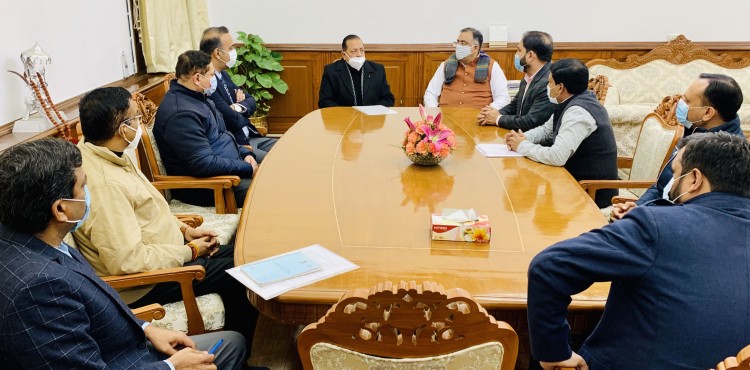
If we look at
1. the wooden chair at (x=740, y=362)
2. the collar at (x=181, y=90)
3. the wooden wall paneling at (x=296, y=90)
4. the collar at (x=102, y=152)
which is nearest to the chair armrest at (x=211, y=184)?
the collar at (x=181, y=90)

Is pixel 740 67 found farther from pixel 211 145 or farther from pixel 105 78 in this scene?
pixel 105 78

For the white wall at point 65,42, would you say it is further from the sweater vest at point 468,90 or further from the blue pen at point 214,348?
the sweater vest at point 468,90

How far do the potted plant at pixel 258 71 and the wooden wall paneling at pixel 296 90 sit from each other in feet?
0.35

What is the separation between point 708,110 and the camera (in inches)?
96.7

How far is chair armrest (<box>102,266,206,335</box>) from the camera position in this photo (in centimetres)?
183

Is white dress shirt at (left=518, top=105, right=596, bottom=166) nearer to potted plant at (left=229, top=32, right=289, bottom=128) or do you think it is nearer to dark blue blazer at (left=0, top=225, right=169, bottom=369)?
dark blue blazer at (left=0, top=225, right=169, bottom=369)

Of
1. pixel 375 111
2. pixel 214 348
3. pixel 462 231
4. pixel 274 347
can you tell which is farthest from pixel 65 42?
pixel 462 231

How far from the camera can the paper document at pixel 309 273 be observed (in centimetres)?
157

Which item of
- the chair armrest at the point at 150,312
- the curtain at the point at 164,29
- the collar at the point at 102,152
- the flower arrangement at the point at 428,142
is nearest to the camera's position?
the chair armrest at the point at 150,312

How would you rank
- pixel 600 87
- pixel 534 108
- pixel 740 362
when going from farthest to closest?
pixel 600 87
pixel 534 108
pixel 740 362

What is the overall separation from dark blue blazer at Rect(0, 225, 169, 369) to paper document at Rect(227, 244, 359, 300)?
0.37 m

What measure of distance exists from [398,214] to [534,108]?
168cm

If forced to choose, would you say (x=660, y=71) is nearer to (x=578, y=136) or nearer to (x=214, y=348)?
(x=578, y=136)

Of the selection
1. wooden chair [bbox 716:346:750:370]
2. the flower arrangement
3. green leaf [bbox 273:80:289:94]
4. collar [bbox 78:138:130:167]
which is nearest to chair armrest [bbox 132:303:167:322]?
collar [bbox 78:138:130:167]
